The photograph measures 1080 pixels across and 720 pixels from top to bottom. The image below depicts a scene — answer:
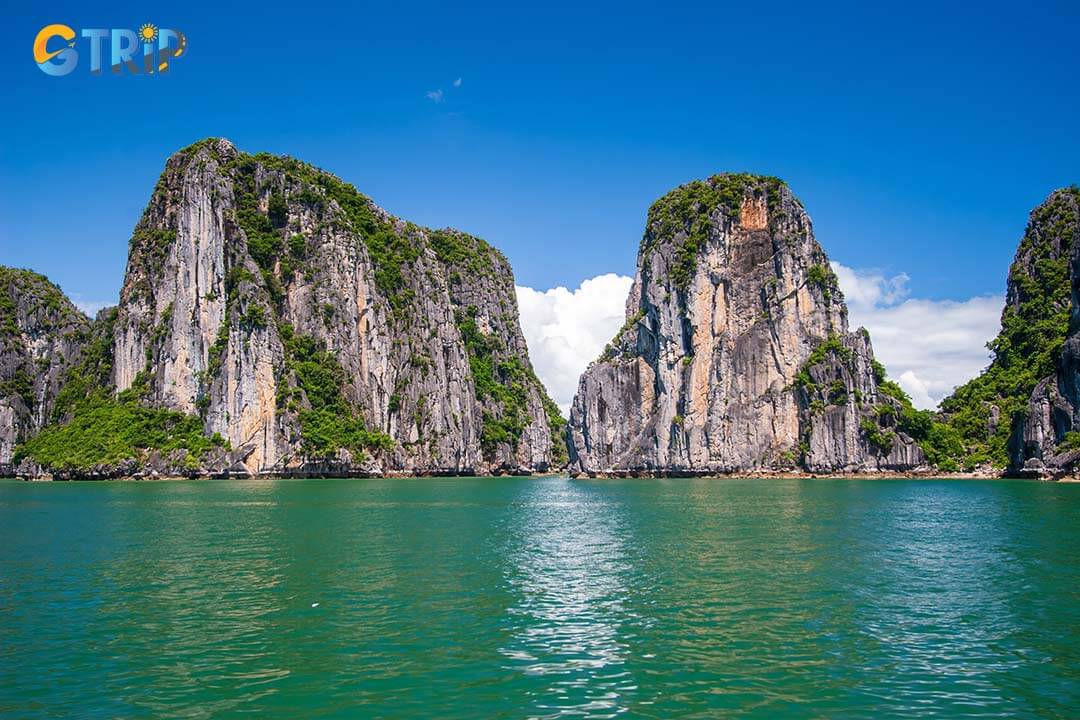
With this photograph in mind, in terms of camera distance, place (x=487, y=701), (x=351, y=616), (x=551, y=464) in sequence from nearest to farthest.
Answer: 1. (x=487, y=701)
2. (x=351, y=616)
3. (x=551, y=464)

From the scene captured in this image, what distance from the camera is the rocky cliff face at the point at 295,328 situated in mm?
116500

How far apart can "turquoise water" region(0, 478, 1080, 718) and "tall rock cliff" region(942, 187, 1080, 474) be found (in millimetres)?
52588

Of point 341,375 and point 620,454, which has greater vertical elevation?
point 341,375

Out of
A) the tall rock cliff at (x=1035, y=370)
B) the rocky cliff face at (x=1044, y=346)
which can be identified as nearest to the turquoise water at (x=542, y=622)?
the rocky cliff face at (x=1044, y=346)

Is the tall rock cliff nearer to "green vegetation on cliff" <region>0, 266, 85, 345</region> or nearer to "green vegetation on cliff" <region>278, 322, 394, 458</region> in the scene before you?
"green vegetation on cliff" <region>278, 322, 394, 458</region>

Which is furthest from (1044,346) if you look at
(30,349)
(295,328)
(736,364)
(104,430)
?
(30,349)

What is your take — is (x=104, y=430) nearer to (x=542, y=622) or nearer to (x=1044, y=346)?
(x=542, y=622)

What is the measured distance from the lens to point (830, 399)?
110m

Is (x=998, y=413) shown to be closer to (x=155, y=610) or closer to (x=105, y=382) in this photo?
(x=155, y=610)

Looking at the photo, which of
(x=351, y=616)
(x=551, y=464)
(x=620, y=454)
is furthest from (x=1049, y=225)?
(x=351, y=616)

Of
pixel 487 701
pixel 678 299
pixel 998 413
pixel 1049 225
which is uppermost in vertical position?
pixel 1049 225

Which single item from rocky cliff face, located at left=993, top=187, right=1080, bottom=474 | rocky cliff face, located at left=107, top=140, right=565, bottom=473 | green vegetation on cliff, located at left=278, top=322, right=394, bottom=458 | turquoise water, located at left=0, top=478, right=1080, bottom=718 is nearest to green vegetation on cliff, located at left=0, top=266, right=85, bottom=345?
Result: rocky cliff face, located at left=107, top=140, right=565, bottom=473

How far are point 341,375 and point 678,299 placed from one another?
167 feet

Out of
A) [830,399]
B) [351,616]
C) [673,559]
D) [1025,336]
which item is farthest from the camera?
[1025,336]
